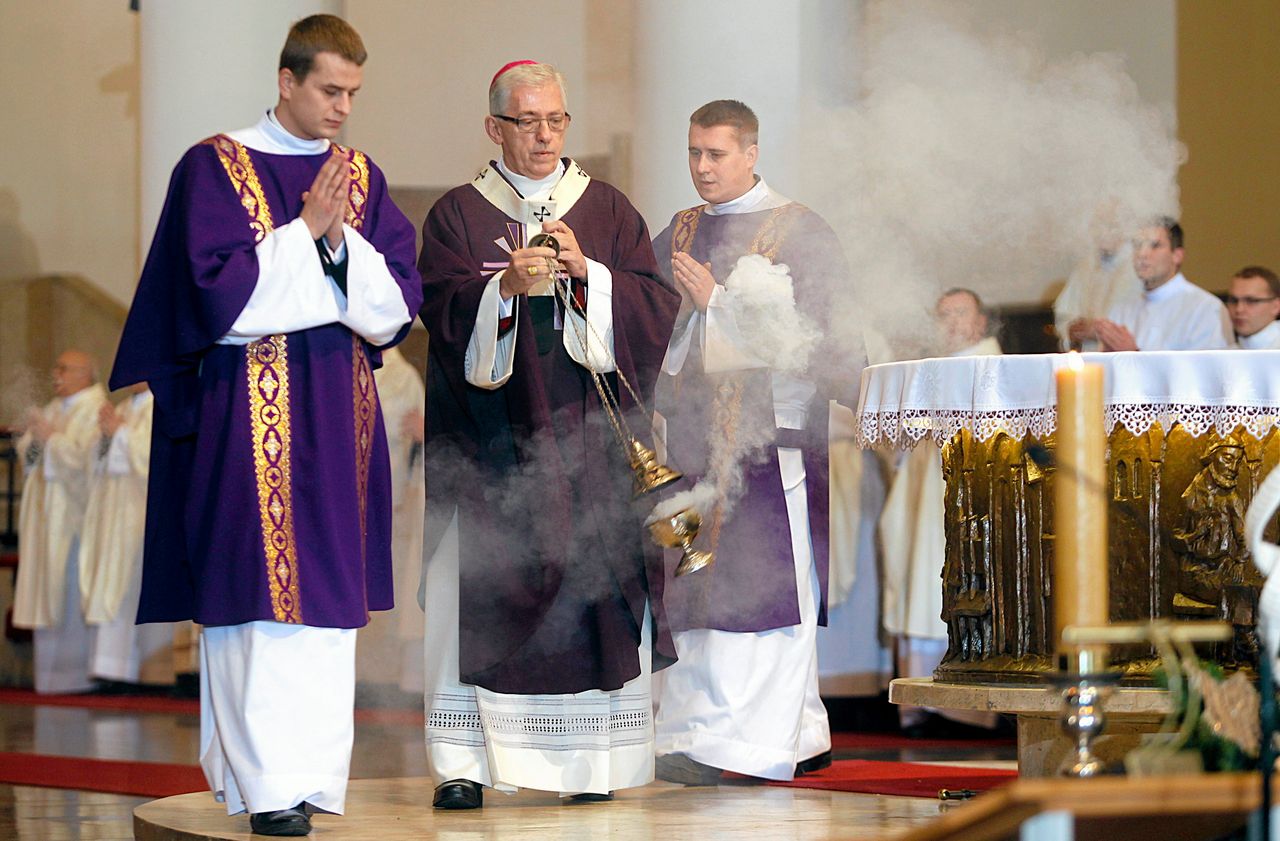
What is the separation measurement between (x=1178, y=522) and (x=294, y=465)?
7.09ft

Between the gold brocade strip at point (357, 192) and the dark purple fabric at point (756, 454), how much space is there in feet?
4.30

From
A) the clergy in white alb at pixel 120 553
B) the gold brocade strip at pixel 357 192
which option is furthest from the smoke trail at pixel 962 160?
the clergy in white alb at pixel 120 553

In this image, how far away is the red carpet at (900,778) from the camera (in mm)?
5336

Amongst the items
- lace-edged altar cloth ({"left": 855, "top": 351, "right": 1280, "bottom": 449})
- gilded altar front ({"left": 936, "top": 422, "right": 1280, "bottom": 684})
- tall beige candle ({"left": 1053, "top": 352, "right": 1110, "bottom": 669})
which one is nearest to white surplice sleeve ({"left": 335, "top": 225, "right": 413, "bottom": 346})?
lace-edged altar cloth ({"left": 855, "top": 351, "right": 1280, "bottom": 449})

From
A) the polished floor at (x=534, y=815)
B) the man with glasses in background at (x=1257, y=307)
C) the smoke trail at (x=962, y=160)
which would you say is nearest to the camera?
the polished floor at (x=534, y=815)

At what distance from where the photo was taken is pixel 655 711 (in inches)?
234

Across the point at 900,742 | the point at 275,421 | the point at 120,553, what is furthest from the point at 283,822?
the point at 120,553

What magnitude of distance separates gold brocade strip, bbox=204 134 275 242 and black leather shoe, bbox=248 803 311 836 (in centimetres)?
134

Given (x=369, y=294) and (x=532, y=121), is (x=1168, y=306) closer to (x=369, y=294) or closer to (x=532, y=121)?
(x=532, y=121)

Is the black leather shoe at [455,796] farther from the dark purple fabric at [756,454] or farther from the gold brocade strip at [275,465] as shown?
the dark purple fabric at [756,454]

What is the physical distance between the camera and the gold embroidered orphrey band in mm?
4219

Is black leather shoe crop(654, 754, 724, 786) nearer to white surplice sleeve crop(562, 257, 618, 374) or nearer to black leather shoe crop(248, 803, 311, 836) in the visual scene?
white surplice sleeve crop(562, 257, 618, 374)

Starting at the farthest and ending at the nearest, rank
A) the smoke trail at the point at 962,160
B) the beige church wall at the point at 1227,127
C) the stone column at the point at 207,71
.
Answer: the beige church wall at the point at 1227,127 → the stone column at the point at 207,71 → the smoke trail at the point at 962,160

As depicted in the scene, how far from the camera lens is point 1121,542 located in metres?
4.62
